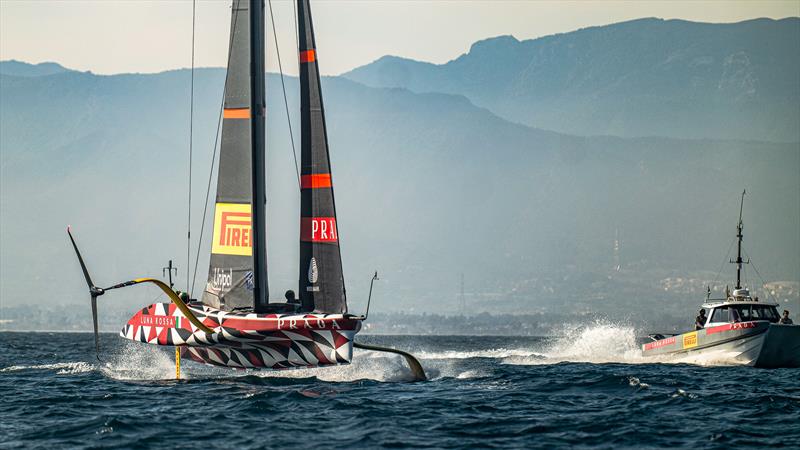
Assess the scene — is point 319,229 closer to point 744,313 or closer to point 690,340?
point 690,340

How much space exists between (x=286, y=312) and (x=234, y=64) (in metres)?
8.39

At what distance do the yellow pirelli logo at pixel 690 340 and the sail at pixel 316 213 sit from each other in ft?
62.9

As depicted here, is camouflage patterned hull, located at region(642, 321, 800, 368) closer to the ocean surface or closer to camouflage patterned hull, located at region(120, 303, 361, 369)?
the ocean surface

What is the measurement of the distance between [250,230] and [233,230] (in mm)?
729

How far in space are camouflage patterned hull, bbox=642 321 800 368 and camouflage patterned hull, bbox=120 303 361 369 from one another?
63.7 feet

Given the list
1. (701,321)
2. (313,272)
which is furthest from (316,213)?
(701,321)

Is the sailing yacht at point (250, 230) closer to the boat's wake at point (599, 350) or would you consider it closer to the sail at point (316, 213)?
the sail at point (316, 213)

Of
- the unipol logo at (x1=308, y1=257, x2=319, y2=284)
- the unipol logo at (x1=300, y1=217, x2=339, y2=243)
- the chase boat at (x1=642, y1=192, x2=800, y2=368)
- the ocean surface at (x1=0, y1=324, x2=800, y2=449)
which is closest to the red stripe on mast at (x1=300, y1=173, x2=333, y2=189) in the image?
the unipol logo at (x1=300, y1=217, x2=339, y2=243)

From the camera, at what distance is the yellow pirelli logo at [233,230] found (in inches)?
1414

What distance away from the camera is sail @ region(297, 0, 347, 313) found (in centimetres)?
3553

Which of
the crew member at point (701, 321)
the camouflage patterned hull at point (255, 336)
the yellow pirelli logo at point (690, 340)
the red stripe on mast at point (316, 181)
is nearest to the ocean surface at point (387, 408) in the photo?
the camouflage patterned hull at point (255, 336)

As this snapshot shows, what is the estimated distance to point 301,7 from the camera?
36094 millimetres

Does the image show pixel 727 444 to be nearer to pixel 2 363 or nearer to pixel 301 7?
pixel 301 7

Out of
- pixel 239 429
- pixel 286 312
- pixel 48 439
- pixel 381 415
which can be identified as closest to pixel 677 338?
pixel 286 312
